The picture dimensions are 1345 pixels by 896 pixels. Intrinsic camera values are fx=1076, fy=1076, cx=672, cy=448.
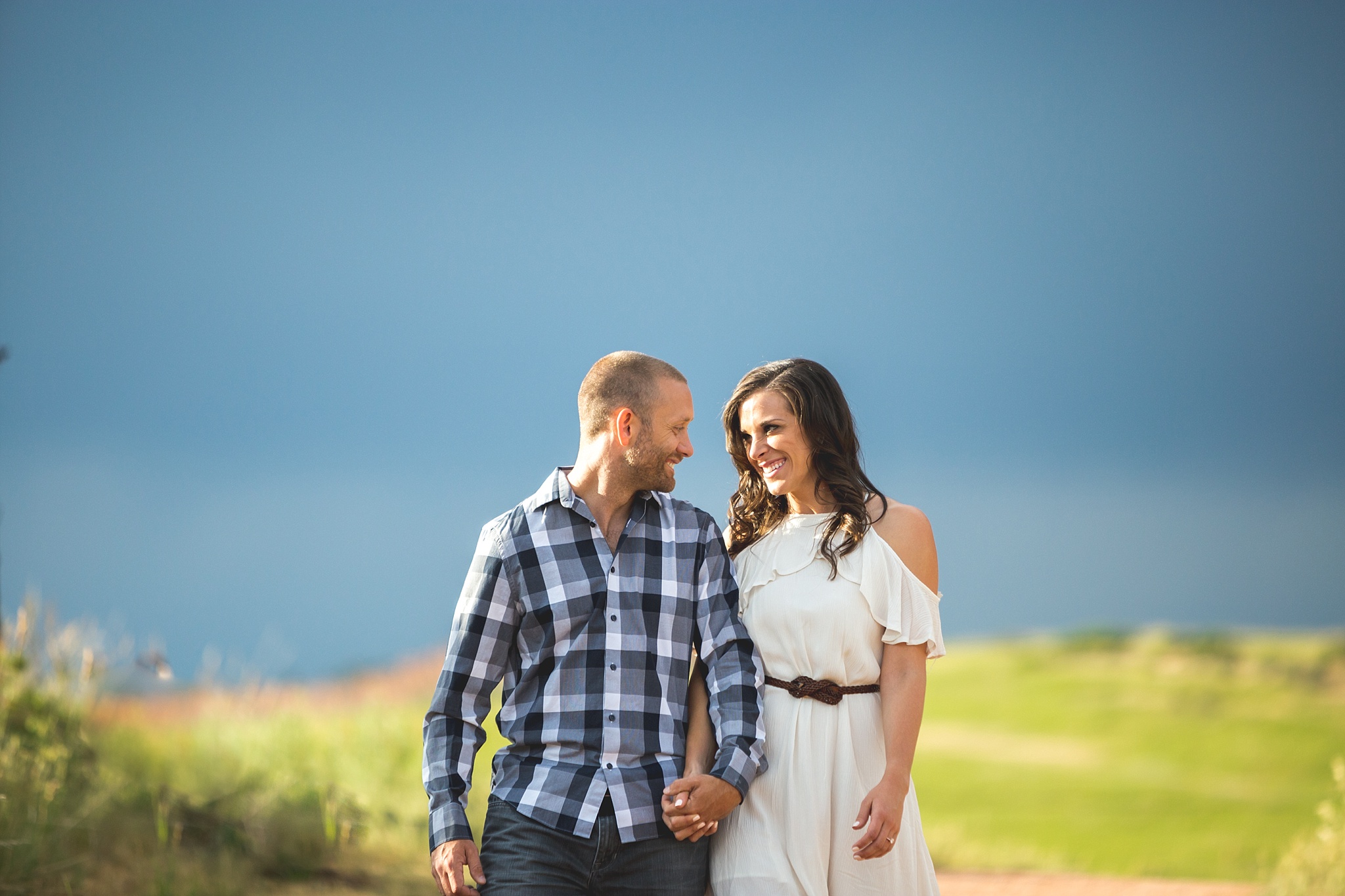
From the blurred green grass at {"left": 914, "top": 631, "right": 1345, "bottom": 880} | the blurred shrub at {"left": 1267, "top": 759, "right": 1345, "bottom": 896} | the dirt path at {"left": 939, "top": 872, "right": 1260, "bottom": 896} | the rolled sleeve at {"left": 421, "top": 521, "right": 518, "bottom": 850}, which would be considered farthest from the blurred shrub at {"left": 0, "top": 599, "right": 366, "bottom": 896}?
the blurred green grass at {"left": 914, "top": 631, "right": 1345, "bottom": 880}

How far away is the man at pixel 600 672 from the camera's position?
82.3 inches

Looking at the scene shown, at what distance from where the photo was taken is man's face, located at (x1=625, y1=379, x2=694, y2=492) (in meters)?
2.25

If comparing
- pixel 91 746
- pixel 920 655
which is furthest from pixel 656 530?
pixel 91 746

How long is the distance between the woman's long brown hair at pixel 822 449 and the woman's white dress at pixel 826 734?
53 mm

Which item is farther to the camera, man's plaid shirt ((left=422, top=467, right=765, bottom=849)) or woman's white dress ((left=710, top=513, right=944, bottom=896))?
woman's white dress ((left=710, top=513, right=944, bottom=896))

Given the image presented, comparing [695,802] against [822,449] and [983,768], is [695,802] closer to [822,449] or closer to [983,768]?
[822,449]

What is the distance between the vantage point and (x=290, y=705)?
606 centimetres

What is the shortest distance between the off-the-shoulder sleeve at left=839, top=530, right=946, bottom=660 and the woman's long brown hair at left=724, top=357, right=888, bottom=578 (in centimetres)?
4

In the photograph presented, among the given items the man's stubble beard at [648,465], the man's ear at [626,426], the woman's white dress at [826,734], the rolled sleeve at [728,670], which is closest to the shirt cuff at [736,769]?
the rolled sleeve at [728,670]

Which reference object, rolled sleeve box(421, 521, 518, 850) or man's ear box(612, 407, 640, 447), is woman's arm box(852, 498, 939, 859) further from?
rolled sleeve box(421, 521, 518, 850)

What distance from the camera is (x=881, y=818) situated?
2.20 metres

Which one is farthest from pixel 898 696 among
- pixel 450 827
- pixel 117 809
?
pixel 117 809

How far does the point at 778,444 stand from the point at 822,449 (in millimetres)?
122

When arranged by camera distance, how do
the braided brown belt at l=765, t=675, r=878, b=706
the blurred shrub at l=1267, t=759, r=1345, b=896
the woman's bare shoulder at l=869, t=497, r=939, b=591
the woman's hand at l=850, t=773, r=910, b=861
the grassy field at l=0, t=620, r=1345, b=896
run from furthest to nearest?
the grassy field at l=0, t=620, r=1345, b=896 < the blurred shrub at l=1267, t=759, r=1345, b=896 < the woman's bare shoulder at l=869, t=497, r=939, b=591 < the braided brown belt at l=765, t=675, r=878, b=706 < the woman's hand at l=850, t=773, r=910, b=861
